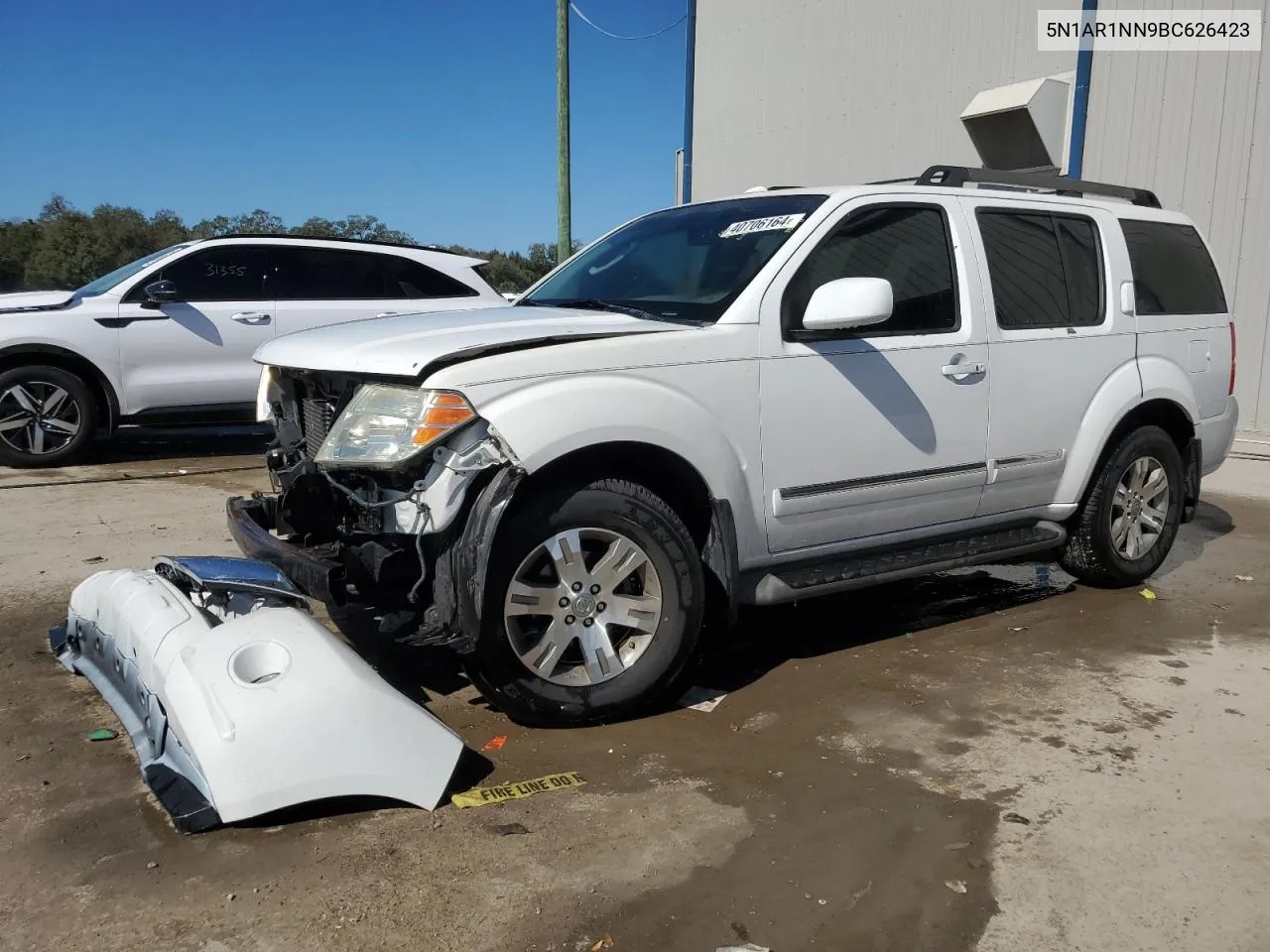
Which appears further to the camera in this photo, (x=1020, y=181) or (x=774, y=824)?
(x=1020, y=181)

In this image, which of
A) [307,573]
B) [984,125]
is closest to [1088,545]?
[307,573]

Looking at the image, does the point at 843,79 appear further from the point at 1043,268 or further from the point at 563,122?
the point at 1043,268

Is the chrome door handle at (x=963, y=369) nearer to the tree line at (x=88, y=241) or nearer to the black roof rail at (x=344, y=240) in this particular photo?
the black roof rail at (x=344, y=240)

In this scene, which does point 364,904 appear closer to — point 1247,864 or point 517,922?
point 517,922

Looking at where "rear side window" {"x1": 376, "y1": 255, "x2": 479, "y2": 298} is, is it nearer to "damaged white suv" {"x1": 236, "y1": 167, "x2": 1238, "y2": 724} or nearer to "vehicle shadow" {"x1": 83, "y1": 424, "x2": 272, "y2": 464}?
"vehicle shadow" {"x1": 83, "y1": 424, "x2": 272, "y2": 464}

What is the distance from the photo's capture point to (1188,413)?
5664 millimetres

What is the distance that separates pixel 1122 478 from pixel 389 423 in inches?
151

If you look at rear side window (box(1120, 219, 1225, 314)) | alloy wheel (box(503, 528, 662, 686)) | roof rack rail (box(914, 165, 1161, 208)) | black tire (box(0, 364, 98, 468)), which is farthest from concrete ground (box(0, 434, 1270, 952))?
black tire (box(0, 364, 98, 468))

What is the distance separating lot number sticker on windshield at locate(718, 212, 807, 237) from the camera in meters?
4.27

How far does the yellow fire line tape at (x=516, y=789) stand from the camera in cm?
321

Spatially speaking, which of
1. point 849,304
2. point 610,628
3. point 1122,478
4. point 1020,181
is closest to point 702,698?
point 610,628

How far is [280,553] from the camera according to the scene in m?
3.65

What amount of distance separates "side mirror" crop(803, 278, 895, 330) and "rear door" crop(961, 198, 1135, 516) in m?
1.00

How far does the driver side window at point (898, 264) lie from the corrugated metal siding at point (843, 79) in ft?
28.7
